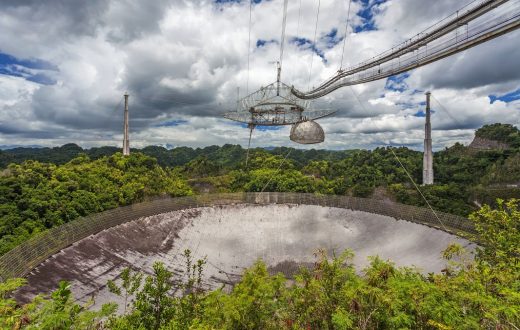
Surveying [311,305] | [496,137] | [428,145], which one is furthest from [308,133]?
[496,137]

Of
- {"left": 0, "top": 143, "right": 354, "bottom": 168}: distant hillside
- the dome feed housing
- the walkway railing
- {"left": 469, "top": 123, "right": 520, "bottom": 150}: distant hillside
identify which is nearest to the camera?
the walkway railing

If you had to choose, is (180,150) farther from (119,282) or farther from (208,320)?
(208,320)

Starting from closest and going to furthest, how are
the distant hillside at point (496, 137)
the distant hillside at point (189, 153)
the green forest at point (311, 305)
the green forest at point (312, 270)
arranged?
the green forest at point (311, 305) < the green forest at point (312, 270) < the distant hillside at point (496, 137) < the distant hillside at point (189, 153)

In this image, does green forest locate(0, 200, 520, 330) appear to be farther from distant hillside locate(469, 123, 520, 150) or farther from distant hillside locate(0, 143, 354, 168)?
distant hillside locate(0, 143, 354, 168)

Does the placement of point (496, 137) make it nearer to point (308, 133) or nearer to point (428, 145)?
point (428, 145)

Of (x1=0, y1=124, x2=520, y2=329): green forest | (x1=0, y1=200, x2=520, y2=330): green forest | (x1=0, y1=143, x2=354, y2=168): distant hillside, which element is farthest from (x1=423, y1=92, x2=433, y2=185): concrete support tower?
(x1=0, y1=143, x2=354, y2=168): distant hillside

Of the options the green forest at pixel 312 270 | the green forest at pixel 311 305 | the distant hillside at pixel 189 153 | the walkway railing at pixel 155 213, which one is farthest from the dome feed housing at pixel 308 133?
the distant hillside at pixel 189 153

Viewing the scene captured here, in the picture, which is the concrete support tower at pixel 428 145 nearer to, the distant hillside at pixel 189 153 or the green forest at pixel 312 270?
the green forest at pixel 312 270
